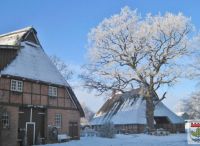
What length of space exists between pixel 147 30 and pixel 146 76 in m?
5.81

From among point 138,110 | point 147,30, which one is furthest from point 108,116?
point 147,30

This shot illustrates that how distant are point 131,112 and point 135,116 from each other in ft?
Answer: 5.49

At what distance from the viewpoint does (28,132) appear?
109 ft

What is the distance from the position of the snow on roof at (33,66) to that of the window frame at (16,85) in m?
0.66

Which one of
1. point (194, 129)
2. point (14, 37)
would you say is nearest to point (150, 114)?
point (14, 37)

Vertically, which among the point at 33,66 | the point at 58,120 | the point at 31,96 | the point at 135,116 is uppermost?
→ the point at 33,66

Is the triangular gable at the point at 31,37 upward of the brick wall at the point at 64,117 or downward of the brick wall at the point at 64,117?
upward

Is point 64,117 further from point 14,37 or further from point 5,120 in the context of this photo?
point 14,37

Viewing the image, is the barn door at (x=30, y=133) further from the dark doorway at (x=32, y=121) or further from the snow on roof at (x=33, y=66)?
the snow on roof at (x=33, y=66)

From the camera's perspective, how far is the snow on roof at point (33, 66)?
32.3 meters

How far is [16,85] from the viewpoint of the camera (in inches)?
1264

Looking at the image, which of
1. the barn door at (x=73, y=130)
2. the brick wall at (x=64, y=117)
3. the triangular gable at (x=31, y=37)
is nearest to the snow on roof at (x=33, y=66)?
the triangular gable at (x=31, y=37)

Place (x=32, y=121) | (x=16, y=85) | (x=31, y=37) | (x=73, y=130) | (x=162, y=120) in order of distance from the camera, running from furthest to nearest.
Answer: (x=162, y=120) → (x=73, y=130) → (x=31, y=37) → (x=32, y=121) → (x=16, y=85)

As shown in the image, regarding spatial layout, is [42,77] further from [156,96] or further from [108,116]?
[108,116]
